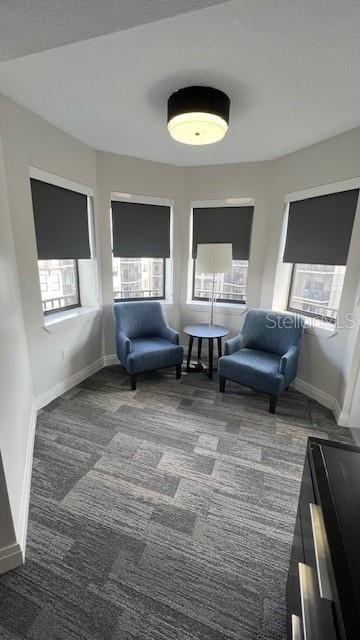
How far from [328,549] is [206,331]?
2.70 m

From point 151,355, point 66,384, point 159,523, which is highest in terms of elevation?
point 151,355

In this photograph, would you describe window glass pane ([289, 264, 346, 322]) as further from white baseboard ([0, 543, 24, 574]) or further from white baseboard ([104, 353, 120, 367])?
white baseboard ([0, 543, 24, 574])

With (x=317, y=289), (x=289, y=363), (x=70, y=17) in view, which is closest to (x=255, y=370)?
(x=289, y=363)

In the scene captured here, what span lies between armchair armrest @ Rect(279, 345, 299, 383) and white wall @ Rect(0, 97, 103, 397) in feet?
7.43

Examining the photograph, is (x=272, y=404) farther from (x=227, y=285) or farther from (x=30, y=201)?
(x=30, y=201)

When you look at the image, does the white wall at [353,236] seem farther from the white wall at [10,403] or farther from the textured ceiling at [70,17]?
the white wall at [10,403]

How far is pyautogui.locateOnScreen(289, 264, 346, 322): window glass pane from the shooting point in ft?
9.51

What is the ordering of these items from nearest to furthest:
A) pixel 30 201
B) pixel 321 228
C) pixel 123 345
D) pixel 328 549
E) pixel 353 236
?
1. pixel 328 549
2. pixel 30 201
3. pixel 353 236
4. pixel 321 228
5. pixel 123 345

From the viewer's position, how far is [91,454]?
2096 mm

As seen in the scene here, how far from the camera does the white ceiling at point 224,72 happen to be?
134 cm

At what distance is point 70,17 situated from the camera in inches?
33.6

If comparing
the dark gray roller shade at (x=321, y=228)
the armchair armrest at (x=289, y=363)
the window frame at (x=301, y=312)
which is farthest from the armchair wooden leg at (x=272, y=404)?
the dark gray roller shade at (x=321, y=228)

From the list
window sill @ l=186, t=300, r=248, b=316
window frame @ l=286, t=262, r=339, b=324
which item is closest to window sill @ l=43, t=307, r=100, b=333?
window sill @ l=186, t=300, r=248, b=316

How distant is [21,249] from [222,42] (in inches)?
81.1
